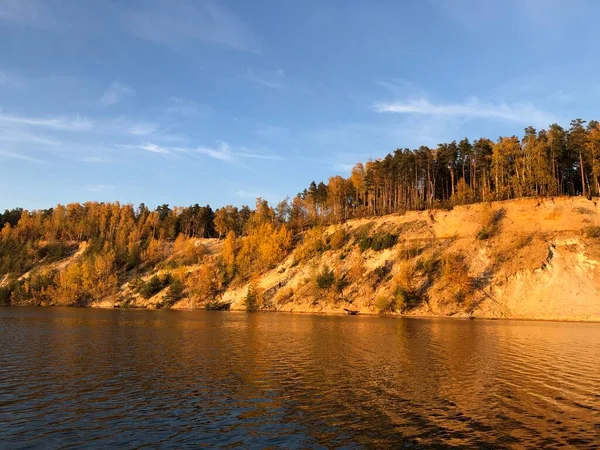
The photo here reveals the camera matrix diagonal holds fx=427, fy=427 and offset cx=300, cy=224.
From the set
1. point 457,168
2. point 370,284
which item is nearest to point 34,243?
point 370,284

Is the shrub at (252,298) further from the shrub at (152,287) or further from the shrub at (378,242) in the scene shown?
the shrub at (152,287)

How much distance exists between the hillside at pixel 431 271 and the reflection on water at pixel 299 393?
4320cm

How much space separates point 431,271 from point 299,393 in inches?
3006

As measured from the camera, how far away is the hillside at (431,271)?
8175 cm

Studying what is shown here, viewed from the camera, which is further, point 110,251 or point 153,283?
point 110,251

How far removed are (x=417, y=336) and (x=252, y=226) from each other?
110m

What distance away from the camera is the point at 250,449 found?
1523 centimetres

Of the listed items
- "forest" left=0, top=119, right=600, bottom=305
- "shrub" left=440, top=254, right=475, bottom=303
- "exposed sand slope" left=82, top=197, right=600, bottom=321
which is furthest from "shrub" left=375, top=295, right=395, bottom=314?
"forest" left=0, top=119, right=600, bottom=305

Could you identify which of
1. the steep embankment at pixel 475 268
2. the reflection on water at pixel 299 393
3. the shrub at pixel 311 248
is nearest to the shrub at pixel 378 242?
the steep embankment at pixel 475 268

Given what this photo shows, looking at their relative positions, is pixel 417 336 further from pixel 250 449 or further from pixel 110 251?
pixel 110 251

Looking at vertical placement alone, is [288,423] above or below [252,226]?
below

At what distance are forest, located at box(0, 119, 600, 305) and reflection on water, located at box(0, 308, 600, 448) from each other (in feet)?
259

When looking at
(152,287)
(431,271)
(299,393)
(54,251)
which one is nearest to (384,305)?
(431,271)

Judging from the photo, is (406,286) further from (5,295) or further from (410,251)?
(5,295)
